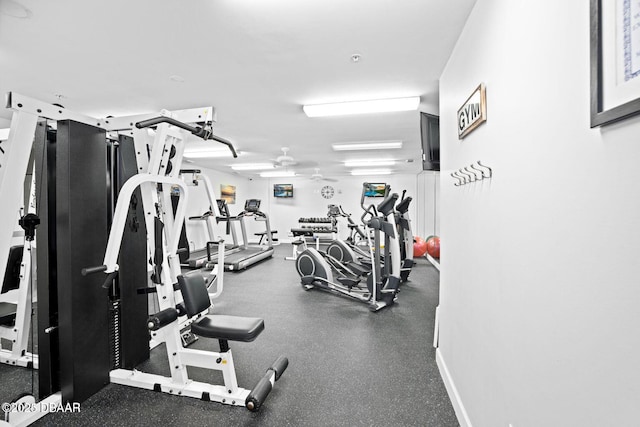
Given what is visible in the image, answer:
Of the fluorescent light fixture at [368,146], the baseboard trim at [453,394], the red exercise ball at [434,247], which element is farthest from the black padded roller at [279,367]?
the red exercise ball at [434,247]

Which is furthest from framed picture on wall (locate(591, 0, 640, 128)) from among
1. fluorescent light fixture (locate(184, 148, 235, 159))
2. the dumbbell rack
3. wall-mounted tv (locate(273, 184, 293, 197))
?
wall-mounted tv (locate(273, 184, 293, 197))

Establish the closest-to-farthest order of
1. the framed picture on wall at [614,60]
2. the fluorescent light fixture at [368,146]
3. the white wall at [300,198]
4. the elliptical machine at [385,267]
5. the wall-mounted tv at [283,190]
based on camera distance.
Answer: the framed picture on wall at [614,60], the elliptical machine at [385,267], the fluorescent light fixture at [368,146], the white wall at [300,198], the wall-mounted tv at [283,190]

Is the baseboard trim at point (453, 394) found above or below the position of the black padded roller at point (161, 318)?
below

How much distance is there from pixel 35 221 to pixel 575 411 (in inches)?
112

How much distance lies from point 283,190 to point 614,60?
33.5ft

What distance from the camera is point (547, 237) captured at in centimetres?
90

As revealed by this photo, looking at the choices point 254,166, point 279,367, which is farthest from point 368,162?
point 279,367

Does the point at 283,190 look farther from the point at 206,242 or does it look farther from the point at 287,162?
the point at 206,242

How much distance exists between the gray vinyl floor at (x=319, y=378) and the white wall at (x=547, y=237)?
0.49 m

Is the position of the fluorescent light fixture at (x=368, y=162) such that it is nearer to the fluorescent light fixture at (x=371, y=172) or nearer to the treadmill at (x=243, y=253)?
the fluorescent light fixture at (x=371, y=172)

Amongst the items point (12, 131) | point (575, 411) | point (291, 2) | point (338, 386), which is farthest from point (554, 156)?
point (12, 131)

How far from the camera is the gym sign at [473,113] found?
140 cm

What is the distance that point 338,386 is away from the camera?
2074 mm

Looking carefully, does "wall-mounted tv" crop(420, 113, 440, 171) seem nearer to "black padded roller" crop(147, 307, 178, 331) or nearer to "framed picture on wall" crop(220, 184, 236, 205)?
"black padded roller" crop(147, 307, 178, 331)
